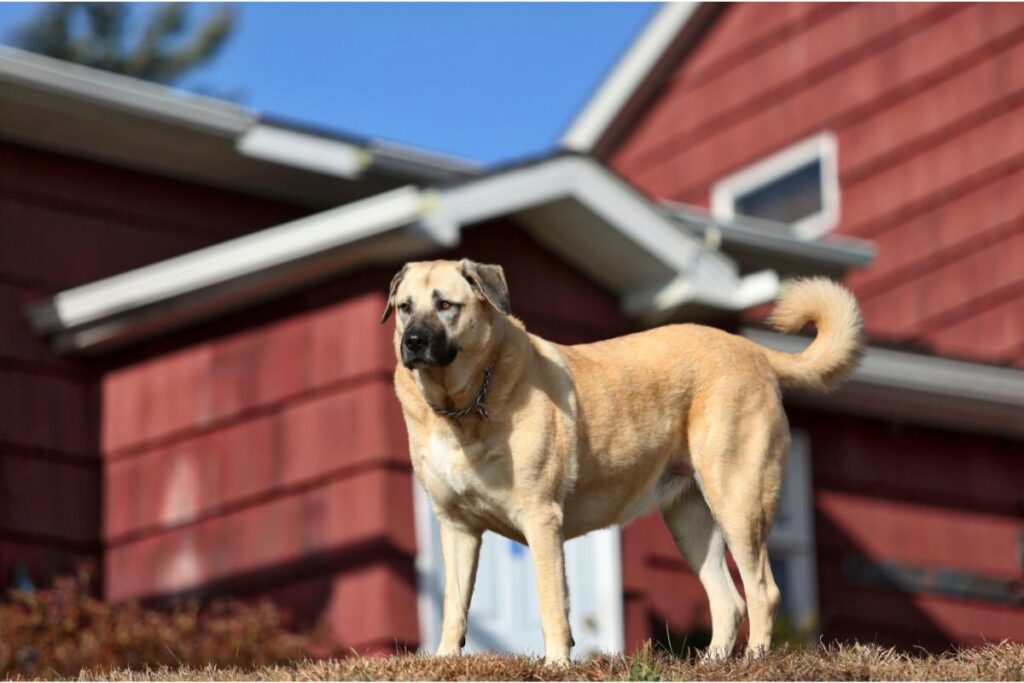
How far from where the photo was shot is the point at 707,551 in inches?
302

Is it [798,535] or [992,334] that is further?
[992,334]

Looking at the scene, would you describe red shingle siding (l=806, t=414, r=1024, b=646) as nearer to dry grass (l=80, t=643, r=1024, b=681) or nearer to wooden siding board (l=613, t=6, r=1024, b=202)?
wooden siding board (l=613, t=6, r=1024, b=202)

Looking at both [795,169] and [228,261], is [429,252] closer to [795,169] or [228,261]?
[228,261]

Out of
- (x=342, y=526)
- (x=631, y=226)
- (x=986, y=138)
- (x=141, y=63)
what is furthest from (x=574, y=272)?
(x=141, y=63)

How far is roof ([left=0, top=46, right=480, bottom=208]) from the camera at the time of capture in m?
12.8

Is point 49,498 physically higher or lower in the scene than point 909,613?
higher

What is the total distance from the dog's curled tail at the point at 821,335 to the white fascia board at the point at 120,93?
613 cm

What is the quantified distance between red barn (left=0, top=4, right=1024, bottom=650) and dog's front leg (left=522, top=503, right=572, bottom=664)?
4678 millimetres

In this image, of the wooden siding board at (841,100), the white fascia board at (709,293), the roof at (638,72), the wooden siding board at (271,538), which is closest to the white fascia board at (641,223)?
the white fascia board at (709,293)

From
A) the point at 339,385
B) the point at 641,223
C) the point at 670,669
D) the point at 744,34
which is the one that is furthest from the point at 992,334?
the point at 670,669

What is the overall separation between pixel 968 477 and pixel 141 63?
904 inches

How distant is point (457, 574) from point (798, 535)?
23.2 feet

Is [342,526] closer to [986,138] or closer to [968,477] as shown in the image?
[968,477]

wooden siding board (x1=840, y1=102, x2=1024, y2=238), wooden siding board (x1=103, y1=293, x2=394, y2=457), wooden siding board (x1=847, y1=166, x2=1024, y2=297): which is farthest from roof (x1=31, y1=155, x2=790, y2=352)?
wooden siding board (x1=840, y1=102, x2=1024, y2=238)
